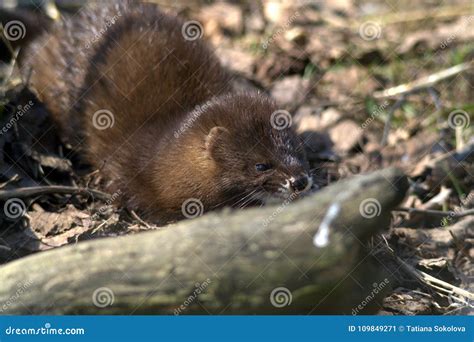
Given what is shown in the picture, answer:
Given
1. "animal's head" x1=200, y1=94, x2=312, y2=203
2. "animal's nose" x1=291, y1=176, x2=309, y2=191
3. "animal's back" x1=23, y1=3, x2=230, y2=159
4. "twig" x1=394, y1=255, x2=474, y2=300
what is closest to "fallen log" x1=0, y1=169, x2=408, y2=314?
"twig" x1=394, y1=255, x2=474, y2=300

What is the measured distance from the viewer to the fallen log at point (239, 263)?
4.14 m

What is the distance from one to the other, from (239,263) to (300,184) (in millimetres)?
1645

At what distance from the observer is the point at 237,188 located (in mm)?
5910

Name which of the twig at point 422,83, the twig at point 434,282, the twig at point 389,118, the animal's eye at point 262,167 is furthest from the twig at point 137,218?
the twig at point 422,83

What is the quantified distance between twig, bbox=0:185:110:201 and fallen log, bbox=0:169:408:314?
1696 millimetres

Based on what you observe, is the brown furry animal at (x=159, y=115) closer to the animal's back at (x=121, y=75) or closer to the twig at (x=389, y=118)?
the animal's back at (x=121, y=75)

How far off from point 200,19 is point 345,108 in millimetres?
2673

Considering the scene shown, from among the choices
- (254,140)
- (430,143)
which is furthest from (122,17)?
(430,143)

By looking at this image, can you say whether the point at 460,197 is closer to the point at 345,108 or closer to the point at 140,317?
the point at 345,108

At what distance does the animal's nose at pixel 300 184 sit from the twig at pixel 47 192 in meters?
1.70

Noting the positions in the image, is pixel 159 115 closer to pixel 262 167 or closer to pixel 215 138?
pixel 215 138

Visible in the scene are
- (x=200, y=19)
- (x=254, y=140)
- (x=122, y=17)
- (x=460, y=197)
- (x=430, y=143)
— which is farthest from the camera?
(x=200, y=19)

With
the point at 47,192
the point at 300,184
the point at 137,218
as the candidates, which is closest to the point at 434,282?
the point at 300,184

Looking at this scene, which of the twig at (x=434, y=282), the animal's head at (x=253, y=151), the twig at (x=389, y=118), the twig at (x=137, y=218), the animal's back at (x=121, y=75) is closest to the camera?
the twig at (x=434, y=282)
